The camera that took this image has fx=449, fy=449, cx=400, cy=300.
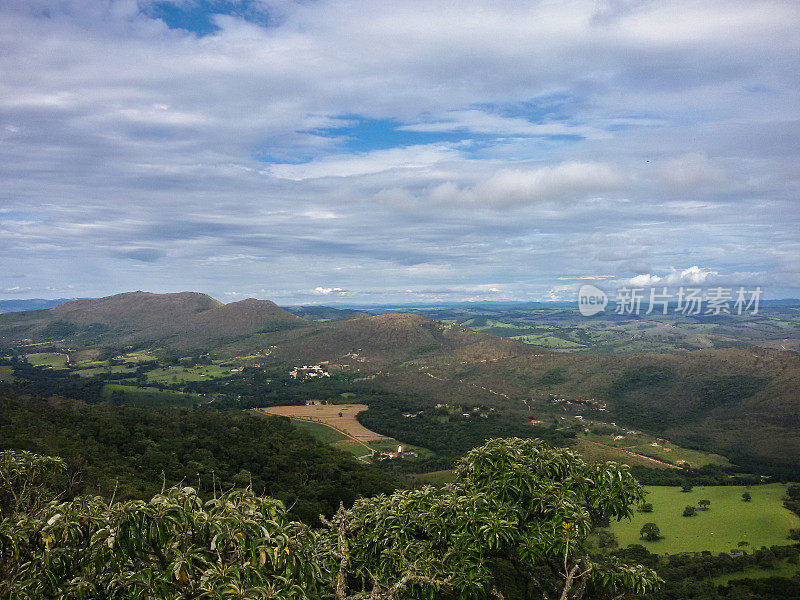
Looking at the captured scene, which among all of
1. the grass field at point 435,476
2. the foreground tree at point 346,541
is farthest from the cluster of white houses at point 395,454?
the foreground tree at point 346,541

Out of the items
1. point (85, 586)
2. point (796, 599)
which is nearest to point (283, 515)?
point (85, 586)

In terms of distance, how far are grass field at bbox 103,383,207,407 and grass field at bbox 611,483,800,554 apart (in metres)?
126

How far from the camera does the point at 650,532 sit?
6400cm

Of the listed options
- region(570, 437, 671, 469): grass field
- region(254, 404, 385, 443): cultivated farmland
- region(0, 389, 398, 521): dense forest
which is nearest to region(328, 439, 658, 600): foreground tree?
region(0, 389, 398, 521): dense forest

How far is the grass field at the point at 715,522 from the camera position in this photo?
62969 millimetres

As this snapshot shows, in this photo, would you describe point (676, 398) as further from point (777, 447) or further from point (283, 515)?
point (283, 515)

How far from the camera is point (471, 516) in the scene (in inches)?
411

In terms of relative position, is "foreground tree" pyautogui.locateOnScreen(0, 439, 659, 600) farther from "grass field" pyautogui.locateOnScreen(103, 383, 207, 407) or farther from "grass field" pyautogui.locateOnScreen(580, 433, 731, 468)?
"grass field" pyautogui.locateOnScreen(103, 383, 207, 407)

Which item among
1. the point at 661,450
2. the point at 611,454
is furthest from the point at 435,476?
the point at 661,450

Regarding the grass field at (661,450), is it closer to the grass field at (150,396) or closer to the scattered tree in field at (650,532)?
the scattered tree in field at (650,532)

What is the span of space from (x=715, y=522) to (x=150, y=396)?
149 m

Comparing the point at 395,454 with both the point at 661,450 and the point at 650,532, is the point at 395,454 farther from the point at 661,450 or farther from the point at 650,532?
the point at 661,450

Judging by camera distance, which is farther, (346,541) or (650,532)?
(650,532)

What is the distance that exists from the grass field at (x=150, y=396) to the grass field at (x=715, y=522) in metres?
126
